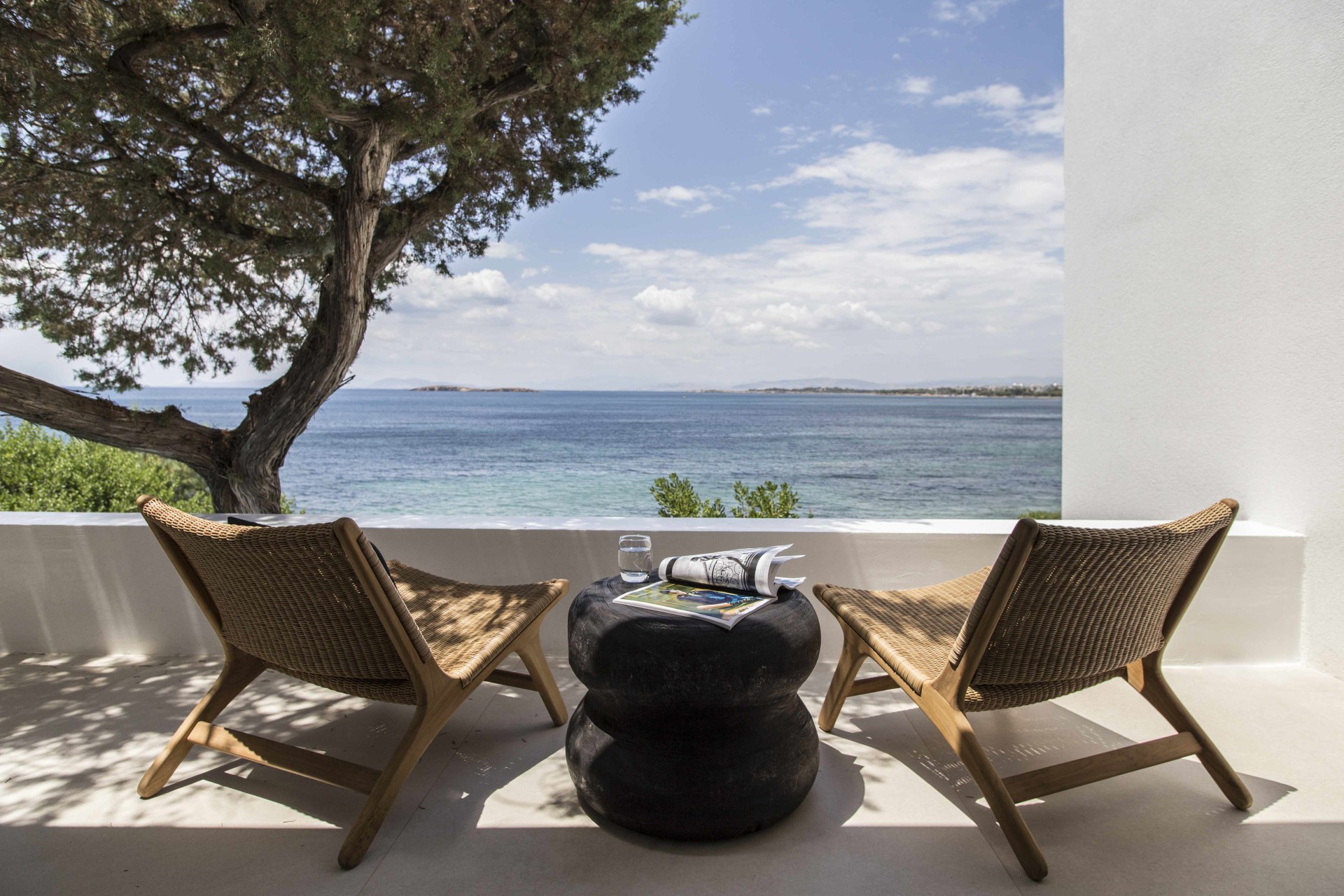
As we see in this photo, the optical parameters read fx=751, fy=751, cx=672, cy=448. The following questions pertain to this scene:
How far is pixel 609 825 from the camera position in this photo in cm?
174

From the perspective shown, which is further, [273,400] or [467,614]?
[273,400]

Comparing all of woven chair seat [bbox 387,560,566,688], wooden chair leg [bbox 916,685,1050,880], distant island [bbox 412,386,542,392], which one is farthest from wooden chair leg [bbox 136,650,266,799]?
distant island [bbox 412,386,542,392]

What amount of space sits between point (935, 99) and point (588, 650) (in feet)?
133

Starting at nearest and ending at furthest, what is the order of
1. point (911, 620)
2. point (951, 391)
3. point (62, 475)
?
point (911, 620)
point (62, 475)
point (951, 391)

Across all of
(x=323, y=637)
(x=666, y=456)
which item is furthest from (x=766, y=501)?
(x=666, y=456)

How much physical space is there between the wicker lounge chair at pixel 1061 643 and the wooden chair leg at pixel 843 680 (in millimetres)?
210

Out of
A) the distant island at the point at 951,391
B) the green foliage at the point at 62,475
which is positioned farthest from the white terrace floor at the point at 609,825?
the distant island at the point at 951,391

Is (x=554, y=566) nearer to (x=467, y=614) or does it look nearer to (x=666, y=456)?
(x=467, y=614)

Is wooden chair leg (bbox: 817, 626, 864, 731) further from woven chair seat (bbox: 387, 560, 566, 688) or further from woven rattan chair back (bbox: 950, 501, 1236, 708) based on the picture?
woven chair seat (bbox: 387, 560, 566, 688)

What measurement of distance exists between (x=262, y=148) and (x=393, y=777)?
435cm

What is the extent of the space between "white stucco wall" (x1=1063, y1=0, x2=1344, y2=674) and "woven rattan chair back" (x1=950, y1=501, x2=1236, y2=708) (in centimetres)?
139

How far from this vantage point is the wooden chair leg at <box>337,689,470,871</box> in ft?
5.21

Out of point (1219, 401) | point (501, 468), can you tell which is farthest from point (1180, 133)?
point (501, 468)

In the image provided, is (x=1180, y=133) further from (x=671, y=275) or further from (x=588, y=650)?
(x=671, y=275)
